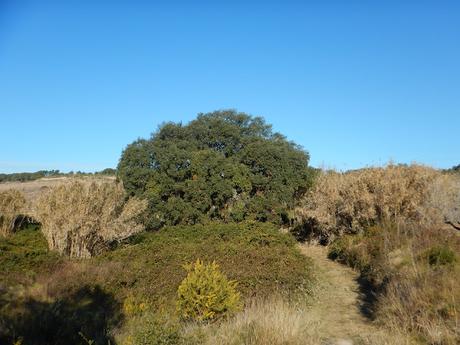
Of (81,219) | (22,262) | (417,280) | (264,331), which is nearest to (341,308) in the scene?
(417,280)

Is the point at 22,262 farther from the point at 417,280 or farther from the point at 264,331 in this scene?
the point at 417,280

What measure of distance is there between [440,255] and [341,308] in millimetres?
2621

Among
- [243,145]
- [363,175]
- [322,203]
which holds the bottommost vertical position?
[322,203]

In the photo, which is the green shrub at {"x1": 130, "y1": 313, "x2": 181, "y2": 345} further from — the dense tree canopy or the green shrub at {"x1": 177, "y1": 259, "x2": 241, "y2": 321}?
the dense tree canopy

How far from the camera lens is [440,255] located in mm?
9969

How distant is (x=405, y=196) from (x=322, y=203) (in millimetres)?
3785

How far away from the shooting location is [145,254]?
13.2m

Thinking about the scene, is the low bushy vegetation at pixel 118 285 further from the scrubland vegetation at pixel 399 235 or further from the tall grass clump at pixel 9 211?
the tall grass clump at pixel 9 211

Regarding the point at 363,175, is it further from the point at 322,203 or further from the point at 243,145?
the point at 243,145

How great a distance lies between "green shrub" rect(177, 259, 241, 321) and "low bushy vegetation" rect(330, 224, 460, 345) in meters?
2.85

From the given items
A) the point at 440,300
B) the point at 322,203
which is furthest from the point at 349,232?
the point at 440,300

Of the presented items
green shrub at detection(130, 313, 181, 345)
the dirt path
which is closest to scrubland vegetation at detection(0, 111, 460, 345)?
green shrub at detection(130, 313, 181, 345)

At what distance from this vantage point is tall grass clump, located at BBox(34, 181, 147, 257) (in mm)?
14688

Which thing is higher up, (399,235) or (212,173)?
(212,173)
